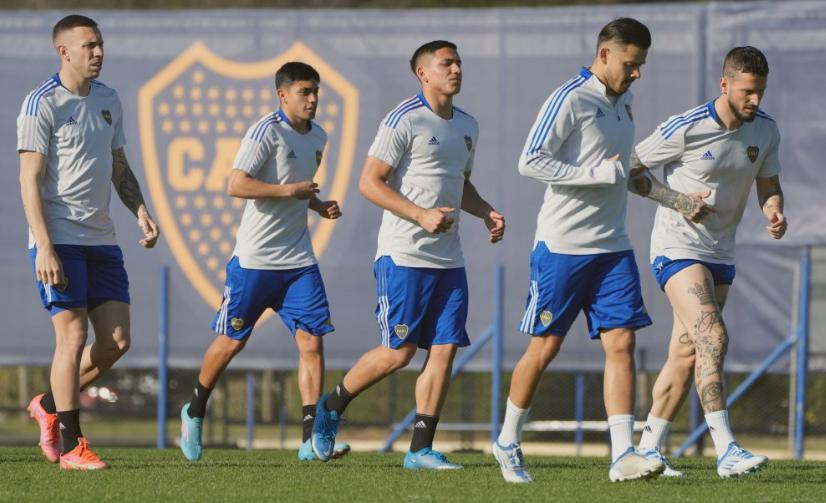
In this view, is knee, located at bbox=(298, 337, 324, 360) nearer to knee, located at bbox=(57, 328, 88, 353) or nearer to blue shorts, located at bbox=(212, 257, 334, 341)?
blue shorts, located at bbox=(212, 257, 334, 341)

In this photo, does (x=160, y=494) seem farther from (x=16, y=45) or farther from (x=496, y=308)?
(x=16, y=45)

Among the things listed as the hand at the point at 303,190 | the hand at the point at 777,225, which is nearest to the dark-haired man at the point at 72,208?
the hand at the point at 303,190

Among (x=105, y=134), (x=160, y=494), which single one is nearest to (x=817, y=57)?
(x=105, y=134)

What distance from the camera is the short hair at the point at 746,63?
756cm

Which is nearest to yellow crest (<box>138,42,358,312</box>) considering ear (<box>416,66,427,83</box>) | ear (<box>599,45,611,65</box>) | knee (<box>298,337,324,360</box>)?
knee (<box>298,337,324,360</box>)

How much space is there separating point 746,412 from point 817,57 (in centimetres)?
563

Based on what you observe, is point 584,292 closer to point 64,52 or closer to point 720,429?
point 720,429

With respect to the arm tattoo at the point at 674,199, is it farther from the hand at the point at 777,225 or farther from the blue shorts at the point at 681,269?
the hand at the point at 777,225

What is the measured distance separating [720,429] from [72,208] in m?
3.35

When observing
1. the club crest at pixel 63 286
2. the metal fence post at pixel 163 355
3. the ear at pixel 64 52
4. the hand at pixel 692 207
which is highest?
the ear at pixel 64 52

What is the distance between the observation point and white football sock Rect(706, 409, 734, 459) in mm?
7469

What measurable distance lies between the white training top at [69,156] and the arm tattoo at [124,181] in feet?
0.85

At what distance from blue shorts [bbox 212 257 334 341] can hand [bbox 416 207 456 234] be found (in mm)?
1563

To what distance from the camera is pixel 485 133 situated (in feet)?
41.7
